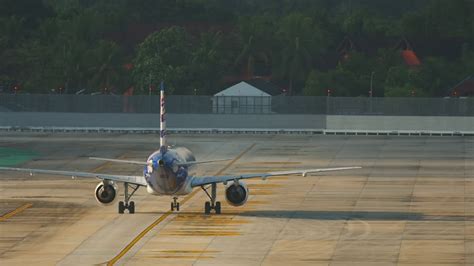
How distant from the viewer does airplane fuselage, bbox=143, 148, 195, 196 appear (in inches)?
2763

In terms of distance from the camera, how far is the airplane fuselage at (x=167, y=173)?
70.2 m

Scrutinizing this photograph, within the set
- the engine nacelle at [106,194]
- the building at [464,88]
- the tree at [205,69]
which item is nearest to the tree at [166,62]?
the tree at [205,69]

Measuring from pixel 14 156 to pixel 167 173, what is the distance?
45460mm

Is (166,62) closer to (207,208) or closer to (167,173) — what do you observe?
(207,208)

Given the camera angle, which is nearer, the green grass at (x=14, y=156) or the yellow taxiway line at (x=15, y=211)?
the yellow taxiway line at (x=15, y=211)

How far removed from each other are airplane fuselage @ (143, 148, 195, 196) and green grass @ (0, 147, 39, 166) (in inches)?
1436

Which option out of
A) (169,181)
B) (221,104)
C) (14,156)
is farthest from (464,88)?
(169,181)

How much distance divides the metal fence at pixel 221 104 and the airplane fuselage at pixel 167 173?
243 feet

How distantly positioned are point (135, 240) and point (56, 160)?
44.7 m

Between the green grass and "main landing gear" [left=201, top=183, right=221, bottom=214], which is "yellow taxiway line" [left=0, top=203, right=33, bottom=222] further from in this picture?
the green grass

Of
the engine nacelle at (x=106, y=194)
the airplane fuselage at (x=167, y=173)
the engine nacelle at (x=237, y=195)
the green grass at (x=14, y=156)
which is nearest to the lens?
the airplane fuselage at (x=167, y=173)

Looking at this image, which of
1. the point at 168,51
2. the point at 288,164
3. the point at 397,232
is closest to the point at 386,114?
the point at 288,164

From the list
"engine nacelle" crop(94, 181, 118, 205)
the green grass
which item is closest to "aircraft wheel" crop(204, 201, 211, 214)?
"engine nacelle" crop(94, 181, 118, 205)

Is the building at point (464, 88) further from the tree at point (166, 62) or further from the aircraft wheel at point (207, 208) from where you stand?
the aircraft wheel at point (207, 208)
